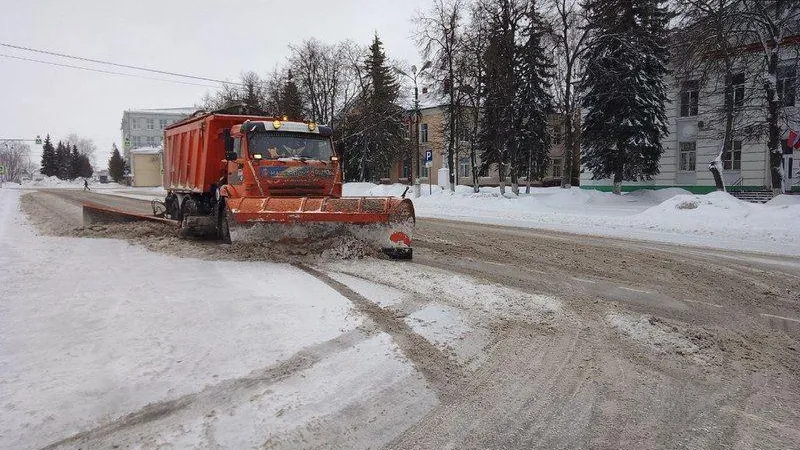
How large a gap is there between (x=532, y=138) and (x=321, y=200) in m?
30.8

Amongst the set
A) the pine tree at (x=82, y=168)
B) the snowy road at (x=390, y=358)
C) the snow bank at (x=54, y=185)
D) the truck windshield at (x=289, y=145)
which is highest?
the pine tree at (x=82, y=168)

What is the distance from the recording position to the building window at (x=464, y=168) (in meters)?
53.8

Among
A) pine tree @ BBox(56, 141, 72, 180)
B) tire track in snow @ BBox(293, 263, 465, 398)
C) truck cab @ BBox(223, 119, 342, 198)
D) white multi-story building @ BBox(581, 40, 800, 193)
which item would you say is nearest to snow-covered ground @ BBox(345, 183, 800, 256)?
truck cab @ BBox(223, 119, 342, 198)

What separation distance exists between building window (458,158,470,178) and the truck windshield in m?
43.8

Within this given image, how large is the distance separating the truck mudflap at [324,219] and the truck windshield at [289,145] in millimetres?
1301

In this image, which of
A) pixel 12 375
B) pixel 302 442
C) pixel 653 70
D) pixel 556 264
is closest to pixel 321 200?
pixel 556 264

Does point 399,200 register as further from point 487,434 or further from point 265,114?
point 487,434

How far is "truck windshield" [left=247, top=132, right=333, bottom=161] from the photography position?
32.2 feet

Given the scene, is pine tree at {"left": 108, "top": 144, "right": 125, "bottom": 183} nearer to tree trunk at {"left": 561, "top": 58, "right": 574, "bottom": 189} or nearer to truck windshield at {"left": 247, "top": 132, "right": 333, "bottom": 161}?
tree trunk at {"left": 561, "top": 58, "right": 574, "bottom": 189}

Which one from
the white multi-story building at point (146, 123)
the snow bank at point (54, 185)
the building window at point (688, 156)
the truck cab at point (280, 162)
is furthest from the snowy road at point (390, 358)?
the white multi-story building at point (146, 123)

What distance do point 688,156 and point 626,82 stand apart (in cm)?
834

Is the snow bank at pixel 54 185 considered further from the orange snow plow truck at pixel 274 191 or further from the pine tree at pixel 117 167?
the orange snow plow truck at pixel 274 191

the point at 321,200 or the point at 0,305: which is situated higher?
the point at 321,200

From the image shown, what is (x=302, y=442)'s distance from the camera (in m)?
2.91
